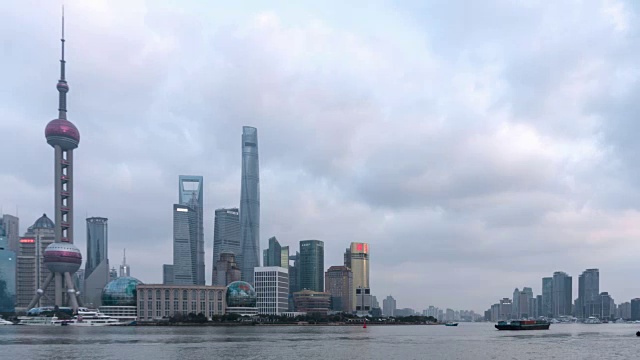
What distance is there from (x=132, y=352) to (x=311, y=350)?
36.7m

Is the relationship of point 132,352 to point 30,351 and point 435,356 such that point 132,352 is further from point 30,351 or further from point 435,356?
point 435,356

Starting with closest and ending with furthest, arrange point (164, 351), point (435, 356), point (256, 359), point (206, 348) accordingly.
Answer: point (256, 359), point (435, 356), point (164, 351), point (206, 348)

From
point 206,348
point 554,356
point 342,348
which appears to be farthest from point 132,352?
point 554,356

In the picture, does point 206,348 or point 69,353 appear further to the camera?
point 206,348

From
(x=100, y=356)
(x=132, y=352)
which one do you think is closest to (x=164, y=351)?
(x=132, y=352)

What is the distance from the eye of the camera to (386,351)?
137 metres

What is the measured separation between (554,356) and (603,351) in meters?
22.2

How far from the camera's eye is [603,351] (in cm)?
14038

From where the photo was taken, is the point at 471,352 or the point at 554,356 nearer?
the point at 554,356

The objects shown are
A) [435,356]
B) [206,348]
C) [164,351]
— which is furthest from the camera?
[206,348]

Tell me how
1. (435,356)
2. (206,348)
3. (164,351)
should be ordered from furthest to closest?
1. (206,348)
2. (164,351)
3. (435,356)

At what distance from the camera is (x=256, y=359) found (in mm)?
112938

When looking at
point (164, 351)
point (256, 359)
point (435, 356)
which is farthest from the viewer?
point (164, 351)

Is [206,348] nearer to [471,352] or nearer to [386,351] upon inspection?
[386,351]
